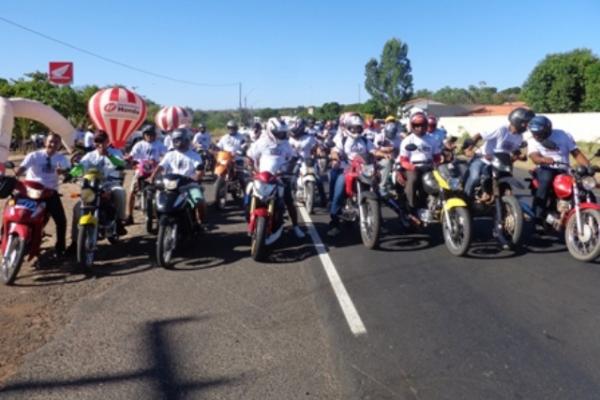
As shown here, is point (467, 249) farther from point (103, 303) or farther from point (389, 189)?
point (103, 303)

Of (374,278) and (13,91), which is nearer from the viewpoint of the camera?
(374,278)

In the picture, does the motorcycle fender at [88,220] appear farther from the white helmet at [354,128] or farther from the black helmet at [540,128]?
the black helmet at [540,128]

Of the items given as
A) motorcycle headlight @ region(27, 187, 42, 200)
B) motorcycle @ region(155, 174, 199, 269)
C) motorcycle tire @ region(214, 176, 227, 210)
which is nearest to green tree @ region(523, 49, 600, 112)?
motorcycle tire @ region(214, 176, 227, 210)

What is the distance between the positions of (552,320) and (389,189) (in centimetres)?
386

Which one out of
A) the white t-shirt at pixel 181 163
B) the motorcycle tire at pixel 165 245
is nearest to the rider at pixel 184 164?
the white t-shirt at pixel 181 163

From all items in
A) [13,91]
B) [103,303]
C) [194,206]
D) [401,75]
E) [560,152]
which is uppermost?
[401,75]

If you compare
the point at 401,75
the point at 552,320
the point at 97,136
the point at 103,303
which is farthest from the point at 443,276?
the point at 401,75

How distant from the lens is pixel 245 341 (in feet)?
15.0

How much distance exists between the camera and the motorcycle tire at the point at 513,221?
7.04 metres

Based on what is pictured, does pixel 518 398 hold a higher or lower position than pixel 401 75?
lower

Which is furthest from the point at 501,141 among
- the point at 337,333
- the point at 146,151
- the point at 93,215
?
the point at 146,151

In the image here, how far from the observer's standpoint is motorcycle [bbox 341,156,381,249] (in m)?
7.66

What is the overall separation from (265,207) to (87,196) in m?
2.21

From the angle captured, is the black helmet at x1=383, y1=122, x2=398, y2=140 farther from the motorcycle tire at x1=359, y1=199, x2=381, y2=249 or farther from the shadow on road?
the shadow on road
